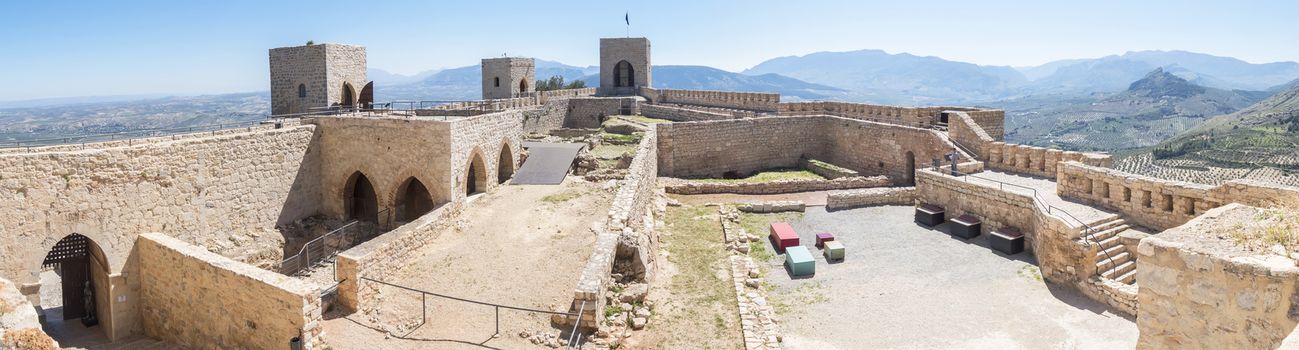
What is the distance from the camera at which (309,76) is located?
2480 cm

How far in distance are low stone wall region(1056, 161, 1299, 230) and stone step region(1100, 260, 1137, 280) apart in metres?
1.49

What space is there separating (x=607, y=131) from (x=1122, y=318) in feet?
65.8

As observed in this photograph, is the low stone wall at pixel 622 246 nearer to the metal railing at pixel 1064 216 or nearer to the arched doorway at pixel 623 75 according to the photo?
the metal railing at pixel 1064 216

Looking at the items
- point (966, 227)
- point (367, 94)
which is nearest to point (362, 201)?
point (367, 94)

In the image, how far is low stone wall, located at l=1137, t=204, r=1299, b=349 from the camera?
201 inches

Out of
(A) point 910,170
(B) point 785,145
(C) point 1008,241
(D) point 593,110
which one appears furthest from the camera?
(D) point 593,110

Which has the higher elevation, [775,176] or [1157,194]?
[1157,194]

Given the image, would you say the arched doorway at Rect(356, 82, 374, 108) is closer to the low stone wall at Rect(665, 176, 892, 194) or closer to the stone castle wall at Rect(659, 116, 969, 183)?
the stone castle wall at Rect(659, 116, 969, 183)

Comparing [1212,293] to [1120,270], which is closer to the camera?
[1212,293]

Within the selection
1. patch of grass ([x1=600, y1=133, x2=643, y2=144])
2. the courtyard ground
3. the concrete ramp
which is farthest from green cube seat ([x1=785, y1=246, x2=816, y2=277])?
patch of grass ([x1=600, y1=133, x2=643, y2=144])

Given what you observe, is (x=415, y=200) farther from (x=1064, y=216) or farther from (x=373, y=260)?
(x=1064, y=216)

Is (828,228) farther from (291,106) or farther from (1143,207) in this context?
(291,106)

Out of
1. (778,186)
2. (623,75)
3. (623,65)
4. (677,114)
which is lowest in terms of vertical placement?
(778,186)

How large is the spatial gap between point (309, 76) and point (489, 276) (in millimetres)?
16671
